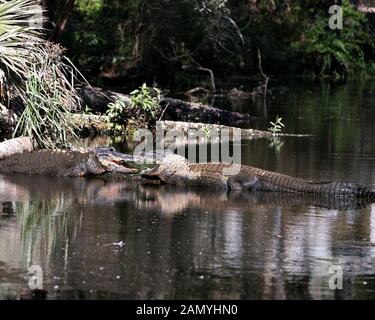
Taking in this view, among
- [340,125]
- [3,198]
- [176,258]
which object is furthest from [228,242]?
[340,125]

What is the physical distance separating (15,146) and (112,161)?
1573 mm

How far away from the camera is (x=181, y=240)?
32.3 ft

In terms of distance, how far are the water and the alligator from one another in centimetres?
29

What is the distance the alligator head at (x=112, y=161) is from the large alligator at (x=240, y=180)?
66 cm

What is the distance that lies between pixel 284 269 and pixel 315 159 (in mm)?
7709

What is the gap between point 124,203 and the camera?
1195cm

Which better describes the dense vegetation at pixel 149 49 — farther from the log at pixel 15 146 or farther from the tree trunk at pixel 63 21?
the log at pixel 15 146

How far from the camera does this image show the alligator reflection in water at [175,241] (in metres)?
8.14

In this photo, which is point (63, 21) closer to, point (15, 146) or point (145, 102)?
point (145, 102)

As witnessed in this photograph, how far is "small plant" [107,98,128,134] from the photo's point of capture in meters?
19.4

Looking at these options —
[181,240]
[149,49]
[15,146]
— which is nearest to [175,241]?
[181,240]

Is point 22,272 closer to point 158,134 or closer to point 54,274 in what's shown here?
point 54,274

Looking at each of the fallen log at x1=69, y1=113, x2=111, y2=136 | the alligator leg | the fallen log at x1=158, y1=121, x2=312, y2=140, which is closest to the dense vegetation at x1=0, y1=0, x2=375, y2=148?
the fallen log at x1=69, y1=113, x2=111, y2=136

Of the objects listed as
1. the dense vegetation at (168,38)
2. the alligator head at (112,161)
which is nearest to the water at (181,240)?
the alligator head at (112,161)
